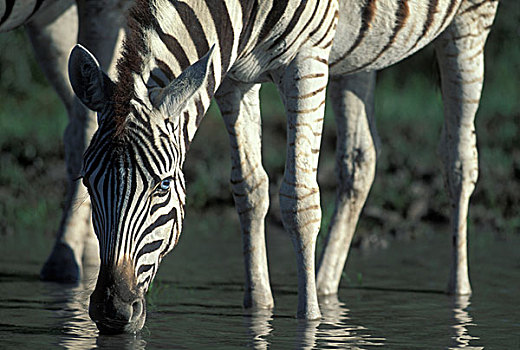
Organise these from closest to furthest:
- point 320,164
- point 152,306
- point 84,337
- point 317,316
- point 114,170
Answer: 1. point 114,170
2. point 84,337
3. point 317,316
4. point 152,306
5. point 320,164

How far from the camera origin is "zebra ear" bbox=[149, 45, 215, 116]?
191 inches

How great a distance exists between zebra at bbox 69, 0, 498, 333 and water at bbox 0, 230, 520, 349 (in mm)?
283

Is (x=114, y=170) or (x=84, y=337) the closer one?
(x=114, y=170)

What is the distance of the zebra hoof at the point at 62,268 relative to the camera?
7297mm

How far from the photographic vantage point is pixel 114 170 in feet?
15.7

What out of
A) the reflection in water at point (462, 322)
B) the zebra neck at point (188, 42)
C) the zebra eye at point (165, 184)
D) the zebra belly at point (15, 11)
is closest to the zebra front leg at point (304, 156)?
the zebra neck at point (188, 42)

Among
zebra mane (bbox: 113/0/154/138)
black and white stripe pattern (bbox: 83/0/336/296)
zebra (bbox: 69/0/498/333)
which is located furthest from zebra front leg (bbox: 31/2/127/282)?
zebra mane (bbox: 113/0/154/138)

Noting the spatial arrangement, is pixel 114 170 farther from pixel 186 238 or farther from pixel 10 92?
pixel 10 92

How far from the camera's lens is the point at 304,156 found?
5.86 m

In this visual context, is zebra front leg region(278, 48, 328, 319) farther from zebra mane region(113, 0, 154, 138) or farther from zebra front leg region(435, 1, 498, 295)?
zebra front leg region(435, 1, 498, 295)

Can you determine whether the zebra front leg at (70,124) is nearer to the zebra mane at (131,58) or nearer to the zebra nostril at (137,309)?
the zebra mane at (131,58)

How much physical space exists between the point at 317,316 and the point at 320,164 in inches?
254

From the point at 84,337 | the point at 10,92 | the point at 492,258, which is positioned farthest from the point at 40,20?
the point at 10,92

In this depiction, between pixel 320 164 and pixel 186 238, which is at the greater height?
pixel 320 164
